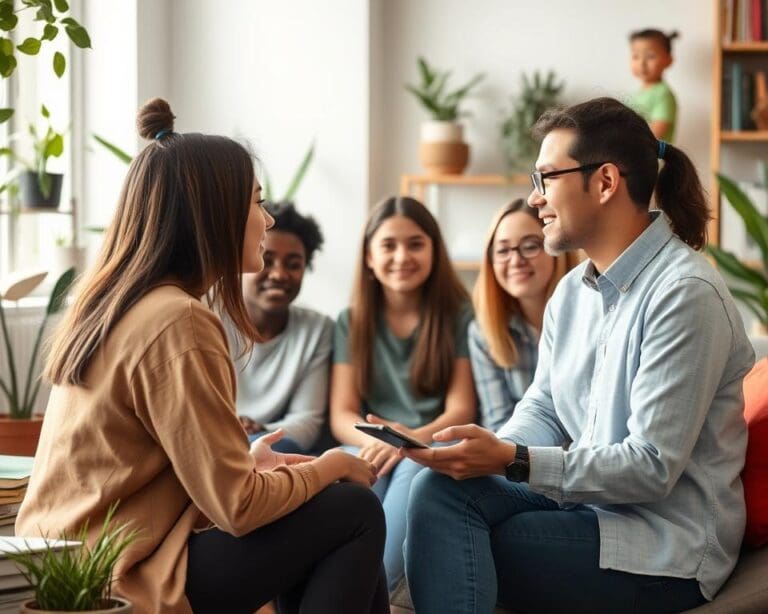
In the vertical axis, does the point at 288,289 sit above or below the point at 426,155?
below

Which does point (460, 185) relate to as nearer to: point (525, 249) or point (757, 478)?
point (525, 249)

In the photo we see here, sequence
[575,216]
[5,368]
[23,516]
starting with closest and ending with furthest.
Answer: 1. [23,516]
2. [575,216]
3. [5,368]

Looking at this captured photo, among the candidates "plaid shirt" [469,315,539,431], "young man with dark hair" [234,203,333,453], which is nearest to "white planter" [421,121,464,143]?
"young man with dark hair" [234,203,333,453]

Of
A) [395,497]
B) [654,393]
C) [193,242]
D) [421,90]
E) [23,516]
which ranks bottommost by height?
[395,497]

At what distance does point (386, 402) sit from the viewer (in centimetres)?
329

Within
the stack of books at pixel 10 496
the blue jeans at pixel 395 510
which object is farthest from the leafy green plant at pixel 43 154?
the stack of books at pixel 10 496

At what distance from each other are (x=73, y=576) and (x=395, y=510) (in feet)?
4.38

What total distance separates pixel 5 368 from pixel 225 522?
209 centimetres

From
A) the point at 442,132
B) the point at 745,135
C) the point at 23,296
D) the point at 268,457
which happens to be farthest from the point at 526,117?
the point at 268,457

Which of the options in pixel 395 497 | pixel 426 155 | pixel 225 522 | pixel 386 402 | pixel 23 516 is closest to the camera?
pixel 225 522

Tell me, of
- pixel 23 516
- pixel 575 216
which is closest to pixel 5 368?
pixel 23 516

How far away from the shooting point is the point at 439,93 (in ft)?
16.8

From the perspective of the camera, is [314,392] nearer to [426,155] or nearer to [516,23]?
[426,155]

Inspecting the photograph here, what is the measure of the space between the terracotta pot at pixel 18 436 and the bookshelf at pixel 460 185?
2.15 metres
